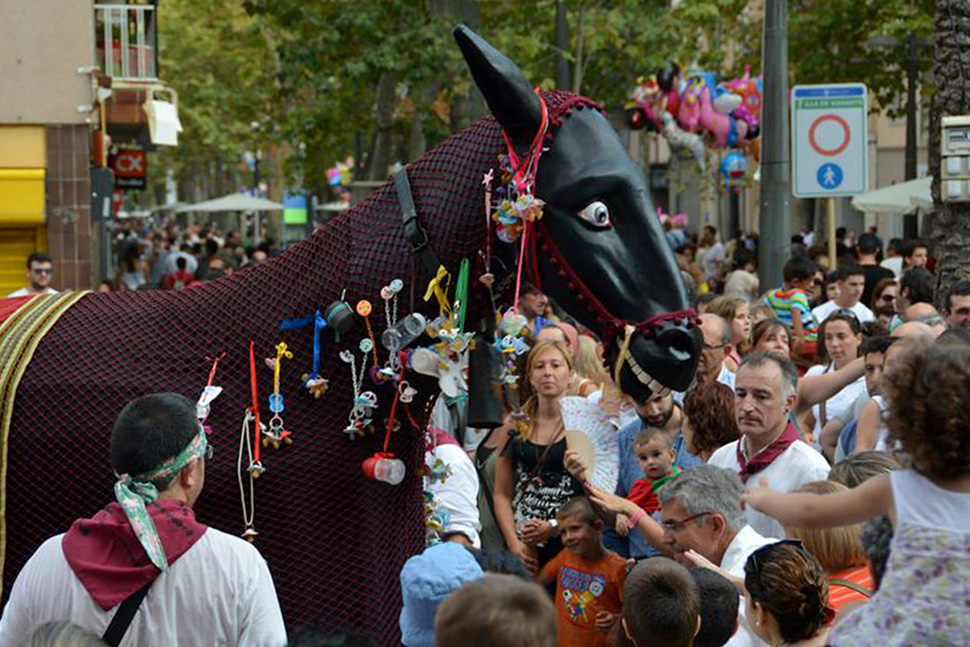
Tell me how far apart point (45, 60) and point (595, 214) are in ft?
53.9

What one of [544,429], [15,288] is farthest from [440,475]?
[15,288]

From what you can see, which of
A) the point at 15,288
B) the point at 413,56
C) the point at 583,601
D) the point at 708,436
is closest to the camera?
the point at 583,601

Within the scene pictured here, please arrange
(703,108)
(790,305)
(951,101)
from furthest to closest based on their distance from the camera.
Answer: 1. (703,108)
2. (951,101)
3. (790,305)

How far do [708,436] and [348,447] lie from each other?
8.56 feet

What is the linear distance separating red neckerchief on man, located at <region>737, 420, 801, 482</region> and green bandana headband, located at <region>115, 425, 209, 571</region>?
297 cm

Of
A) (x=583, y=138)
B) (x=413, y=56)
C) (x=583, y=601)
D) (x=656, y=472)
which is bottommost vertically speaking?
(x=583, y=601)

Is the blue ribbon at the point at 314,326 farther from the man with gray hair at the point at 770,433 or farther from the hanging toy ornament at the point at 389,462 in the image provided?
the man with gray hair at the point at 770,433

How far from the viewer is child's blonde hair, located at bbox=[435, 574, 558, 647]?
122 inches

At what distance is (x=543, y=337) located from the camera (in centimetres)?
882

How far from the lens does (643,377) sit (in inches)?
209

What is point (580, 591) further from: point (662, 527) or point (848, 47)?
point (848, 47)

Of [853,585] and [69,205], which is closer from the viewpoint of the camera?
[853,585]

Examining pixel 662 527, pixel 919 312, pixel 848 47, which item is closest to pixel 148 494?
pixel 662 527

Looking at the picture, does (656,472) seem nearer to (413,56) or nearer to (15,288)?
(15,288)
